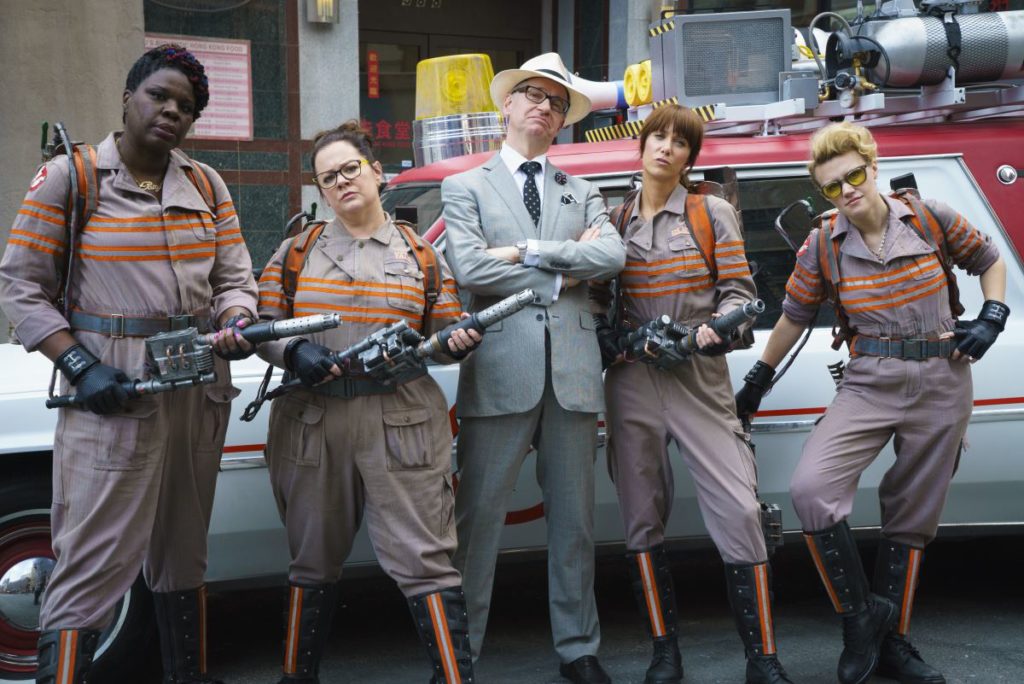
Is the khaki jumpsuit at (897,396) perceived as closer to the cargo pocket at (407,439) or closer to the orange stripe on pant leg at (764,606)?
the orange stripe on pant leg at (764,606)

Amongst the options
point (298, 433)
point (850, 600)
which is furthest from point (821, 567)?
point (298, 433)

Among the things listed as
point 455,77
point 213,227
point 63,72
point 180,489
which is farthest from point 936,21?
point 63,72

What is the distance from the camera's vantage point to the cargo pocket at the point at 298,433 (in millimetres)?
3850

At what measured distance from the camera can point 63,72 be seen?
8.65 m

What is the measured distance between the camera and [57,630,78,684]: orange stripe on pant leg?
3566mm

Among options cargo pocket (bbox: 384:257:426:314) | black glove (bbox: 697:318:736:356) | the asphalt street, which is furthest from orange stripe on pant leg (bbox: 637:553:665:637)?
cargo pocket (bbox: 384:257:426:314)

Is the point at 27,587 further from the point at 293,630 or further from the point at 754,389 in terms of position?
the point at 754,389

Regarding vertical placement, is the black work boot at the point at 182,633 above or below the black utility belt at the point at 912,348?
below

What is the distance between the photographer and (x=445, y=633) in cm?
382

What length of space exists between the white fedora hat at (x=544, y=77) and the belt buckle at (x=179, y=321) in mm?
1416

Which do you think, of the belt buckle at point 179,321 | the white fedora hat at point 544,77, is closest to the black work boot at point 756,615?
the white fedora hat at point 544,77

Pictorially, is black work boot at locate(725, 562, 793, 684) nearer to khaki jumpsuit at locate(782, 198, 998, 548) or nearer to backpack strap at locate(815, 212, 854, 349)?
khaki jumpsuit at locate(782, 198, 998, 548)

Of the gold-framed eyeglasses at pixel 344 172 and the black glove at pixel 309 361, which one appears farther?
the gold-framed eyeglasses at pixel 344 172

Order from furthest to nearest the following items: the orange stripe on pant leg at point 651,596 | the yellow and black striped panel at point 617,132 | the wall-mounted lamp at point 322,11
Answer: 1. the wall-mounted lamp at point 322,11
2. the yellow and black striped panel at point 617,132
3. the orange stripe on pant leg at point 651,596
